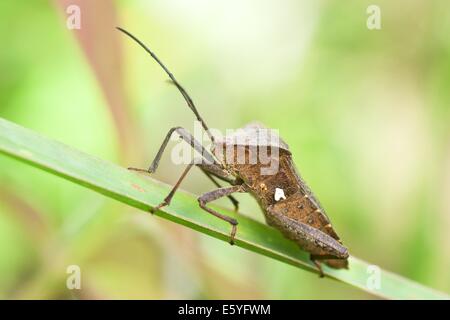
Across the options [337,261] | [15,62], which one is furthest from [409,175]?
[15,62]

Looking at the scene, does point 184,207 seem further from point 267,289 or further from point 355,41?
point 355,41

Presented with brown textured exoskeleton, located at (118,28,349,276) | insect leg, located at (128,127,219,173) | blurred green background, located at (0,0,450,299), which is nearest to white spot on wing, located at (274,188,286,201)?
brown textured exoskeleton, located at (118,28,349,276)

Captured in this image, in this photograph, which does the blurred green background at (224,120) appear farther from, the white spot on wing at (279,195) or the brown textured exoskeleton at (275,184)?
the white spot on wing at (279,195)

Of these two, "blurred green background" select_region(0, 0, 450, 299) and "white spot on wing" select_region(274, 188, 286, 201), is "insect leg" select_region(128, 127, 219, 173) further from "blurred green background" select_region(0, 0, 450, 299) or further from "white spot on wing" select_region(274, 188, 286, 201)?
"blurred green background" select_region(0, 0, 450, 299)

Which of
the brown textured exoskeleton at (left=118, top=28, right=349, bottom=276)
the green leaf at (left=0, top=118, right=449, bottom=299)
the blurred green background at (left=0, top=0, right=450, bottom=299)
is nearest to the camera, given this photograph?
the green leaf at (left=0, top=118, right=449, bottom=299)

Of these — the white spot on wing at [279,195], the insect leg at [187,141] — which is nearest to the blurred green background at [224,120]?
the insect leg at [187,141]

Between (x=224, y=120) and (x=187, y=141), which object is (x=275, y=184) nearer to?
(x=187, y=141)
